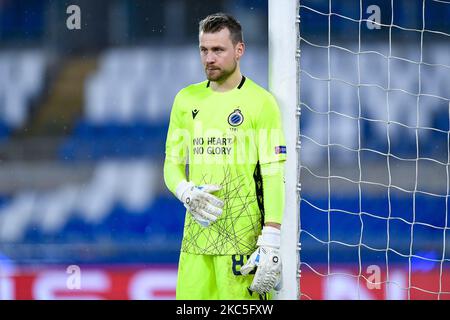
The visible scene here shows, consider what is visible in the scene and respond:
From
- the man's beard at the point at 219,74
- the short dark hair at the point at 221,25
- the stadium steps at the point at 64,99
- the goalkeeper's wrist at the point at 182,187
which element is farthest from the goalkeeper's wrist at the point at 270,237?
the stadium steps at the point at 64,99

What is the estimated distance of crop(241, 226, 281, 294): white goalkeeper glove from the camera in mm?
2811

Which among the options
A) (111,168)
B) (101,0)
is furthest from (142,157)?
(101,0)

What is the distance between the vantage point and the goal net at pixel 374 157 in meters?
4.97

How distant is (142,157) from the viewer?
5.29 metres

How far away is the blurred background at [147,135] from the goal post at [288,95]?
1.92 metres

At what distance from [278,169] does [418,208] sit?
2.38m

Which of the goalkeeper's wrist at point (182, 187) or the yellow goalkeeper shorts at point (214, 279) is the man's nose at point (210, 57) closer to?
the goalkeeper's wrist at point (182, 187)

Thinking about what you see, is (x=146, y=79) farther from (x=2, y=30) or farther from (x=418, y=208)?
(x=418, y=208)

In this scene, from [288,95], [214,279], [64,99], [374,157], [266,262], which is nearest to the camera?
[266,262]

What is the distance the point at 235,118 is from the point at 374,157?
240 centimetres

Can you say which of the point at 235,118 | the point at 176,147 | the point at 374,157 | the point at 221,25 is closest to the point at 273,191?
the point at 235,118

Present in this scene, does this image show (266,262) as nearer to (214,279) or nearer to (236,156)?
(214,279)

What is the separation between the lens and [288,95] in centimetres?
302

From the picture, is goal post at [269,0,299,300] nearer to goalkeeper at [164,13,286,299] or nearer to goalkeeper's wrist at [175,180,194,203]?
goalkeeper at [164,13,286,299]
